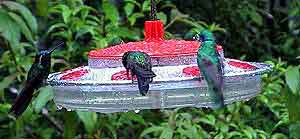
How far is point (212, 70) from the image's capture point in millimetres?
1457

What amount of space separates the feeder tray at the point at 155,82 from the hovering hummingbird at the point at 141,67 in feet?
0.09

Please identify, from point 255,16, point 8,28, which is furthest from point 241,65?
point 255,16

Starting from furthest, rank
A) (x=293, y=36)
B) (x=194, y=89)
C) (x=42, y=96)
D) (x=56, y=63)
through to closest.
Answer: (x=293, y=36), (x=56, y=63), (x=42, y=96), (x=194, y=89)

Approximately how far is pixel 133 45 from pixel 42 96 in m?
0.93

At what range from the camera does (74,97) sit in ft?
5.44

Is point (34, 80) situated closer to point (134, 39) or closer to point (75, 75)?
point (75, 75)

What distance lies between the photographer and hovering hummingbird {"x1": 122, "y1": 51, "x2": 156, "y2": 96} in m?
1.44

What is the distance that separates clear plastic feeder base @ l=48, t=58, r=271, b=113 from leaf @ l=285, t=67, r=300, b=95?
0.64m

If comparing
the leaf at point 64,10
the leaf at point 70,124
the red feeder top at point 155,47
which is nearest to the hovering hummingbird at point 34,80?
the red feeder top at point 155,47

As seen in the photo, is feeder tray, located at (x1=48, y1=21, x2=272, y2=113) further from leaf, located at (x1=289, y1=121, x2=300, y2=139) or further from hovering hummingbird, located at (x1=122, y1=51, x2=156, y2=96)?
leaf, located at (x1=289, y1=121, x2=300, y2=139)

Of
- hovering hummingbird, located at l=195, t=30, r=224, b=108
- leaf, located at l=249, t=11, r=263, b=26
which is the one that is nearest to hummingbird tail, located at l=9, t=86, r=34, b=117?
hovering hummingbird, located at l=195, t=30, r=224, b=108

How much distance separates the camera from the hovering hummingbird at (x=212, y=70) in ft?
4.75

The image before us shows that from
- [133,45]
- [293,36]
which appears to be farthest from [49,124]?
[133,45]

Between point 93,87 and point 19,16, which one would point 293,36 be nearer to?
point 19,16
